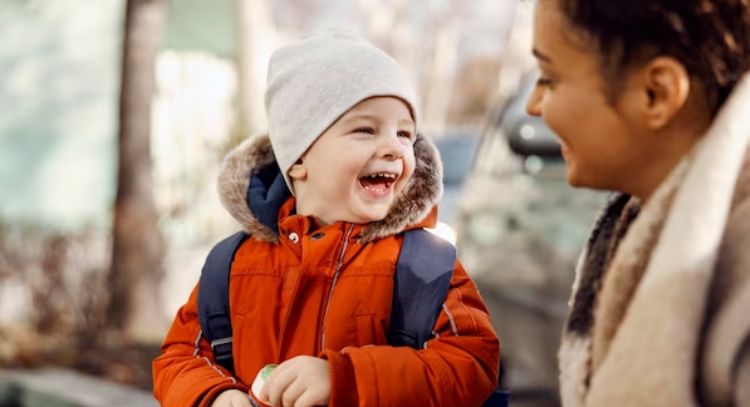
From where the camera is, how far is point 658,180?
191cm

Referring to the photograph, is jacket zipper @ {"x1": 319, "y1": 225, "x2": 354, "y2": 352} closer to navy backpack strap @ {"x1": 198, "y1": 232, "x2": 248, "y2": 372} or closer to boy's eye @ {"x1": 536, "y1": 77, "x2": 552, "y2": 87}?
navy backpack strap @ {"x1": 198, "y1": 232, "x2": 248, "y2": 372}

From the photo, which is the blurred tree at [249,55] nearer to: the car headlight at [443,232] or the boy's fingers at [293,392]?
the car headlight at [443,232]

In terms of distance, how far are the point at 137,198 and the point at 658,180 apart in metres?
6.89

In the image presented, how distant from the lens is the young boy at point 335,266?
229 centimetres

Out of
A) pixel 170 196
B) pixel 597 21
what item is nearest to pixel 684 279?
pixel 597 21

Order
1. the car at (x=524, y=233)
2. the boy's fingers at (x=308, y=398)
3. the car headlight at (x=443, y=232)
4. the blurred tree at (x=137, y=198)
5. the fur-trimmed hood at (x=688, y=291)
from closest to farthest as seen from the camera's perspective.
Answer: the fur-trimmed hood at (x=688, y=291) → the boy's fingers at (x=308, y=398) → the car headlight at (x=443, y=232) → the car at (x=524, y=233) → the blurred tree at (x=137, y=198)

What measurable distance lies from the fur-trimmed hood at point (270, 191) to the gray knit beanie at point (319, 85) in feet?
0.29

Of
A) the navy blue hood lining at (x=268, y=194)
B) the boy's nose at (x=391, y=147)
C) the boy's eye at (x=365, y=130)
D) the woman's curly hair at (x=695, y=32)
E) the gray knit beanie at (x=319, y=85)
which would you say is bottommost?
the navy blue hood lining at (x=268, y=194)

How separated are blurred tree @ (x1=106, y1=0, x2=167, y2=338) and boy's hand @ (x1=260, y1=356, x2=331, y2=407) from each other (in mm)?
6055

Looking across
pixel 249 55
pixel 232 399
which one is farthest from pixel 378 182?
pixel 249 55

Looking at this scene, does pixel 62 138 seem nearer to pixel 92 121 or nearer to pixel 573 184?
pixel 92 121

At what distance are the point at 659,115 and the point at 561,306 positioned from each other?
414 cm

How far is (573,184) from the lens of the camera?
6.60 ft

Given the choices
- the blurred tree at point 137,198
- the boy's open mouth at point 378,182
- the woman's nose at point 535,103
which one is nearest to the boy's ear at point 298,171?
the boy's open mouth at point 378,182
